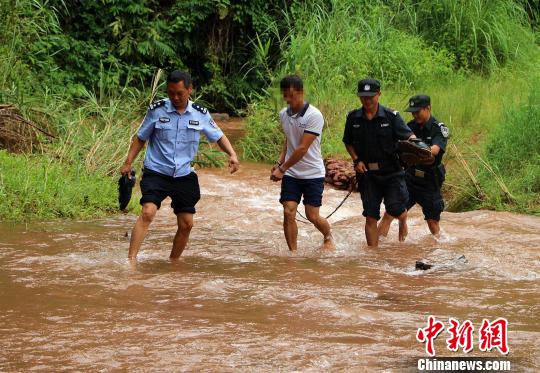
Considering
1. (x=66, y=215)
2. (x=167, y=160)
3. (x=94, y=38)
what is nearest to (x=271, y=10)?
(x=94, y=38)

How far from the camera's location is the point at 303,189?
821cm

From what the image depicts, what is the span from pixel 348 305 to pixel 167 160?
1.97 m

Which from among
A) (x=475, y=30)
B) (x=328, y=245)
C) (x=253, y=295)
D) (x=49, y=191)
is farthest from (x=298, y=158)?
(x=475, y=30)

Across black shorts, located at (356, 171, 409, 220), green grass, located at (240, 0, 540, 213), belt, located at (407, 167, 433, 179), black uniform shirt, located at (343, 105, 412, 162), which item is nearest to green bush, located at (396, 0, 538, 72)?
green grass, located at (240, 0, 540, 213)

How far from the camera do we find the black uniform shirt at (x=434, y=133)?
27.6 feet

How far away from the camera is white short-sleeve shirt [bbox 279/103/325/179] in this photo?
311 inches

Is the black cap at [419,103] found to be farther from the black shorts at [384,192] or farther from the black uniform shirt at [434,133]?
the black shorts at [384,192]

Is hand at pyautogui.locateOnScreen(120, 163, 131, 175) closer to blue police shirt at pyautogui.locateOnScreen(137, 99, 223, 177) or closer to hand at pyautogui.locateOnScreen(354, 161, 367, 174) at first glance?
blue police shirt at pyautogui.locateOnScreen(137, 99, 223, 177)

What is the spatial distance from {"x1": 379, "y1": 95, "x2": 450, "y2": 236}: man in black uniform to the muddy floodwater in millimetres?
287

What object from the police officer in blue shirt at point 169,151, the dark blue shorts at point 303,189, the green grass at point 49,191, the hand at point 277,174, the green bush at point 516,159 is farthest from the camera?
the green bush at point 516,159

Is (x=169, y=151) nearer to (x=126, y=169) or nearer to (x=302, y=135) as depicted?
(x=126, y=169)

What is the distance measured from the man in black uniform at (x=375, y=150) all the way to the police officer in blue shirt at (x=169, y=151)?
1.32 m

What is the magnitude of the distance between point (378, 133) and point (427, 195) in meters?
1.05

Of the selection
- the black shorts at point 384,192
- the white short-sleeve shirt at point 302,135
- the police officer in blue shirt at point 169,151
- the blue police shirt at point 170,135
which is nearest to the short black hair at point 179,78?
the police officer in blue shirt at point 169,151
